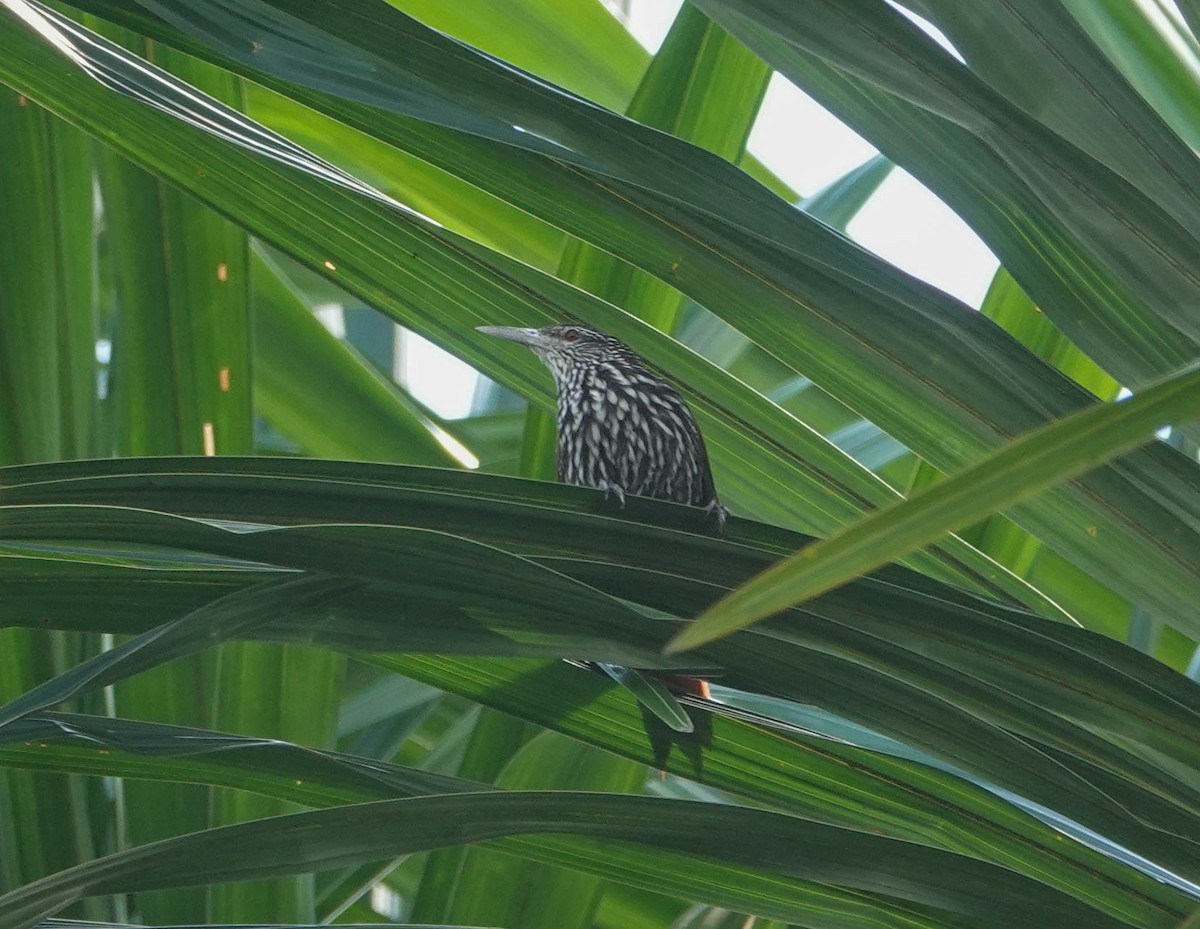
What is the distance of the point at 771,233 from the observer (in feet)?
2.60

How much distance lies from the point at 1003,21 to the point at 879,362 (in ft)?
0.64

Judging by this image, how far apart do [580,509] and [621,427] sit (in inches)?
43.9

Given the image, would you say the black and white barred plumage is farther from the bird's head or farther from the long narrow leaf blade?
the long narrow leaf blade

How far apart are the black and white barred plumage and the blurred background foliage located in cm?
78

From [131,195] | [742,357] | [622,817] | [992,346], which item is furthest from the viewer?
[742,357]

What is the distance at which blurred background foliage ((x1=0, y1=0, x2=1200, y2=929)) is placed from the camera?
0.66 meters

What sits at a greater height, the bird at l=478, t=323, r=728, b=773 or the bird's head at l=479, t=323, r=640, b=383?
the bird's head at l=479, t=323, r=640, b=383

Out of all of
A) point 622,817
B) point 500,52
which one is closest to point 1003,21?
point 622,817

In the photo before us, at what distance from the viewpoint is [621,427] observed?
1.87 m

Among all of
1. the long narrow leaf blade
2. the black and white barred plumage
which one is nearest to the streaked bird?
the black and white barred plumage

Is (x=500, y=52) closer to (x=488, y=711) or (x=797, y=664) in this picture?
(x=488, y=711)

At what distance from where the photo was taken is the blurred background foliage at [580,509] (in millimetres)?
661

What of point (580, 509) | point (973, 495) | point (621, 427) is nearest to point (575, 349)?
point (621, 427)

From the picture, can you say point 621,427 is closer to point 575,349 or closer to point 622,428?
point 622,428
